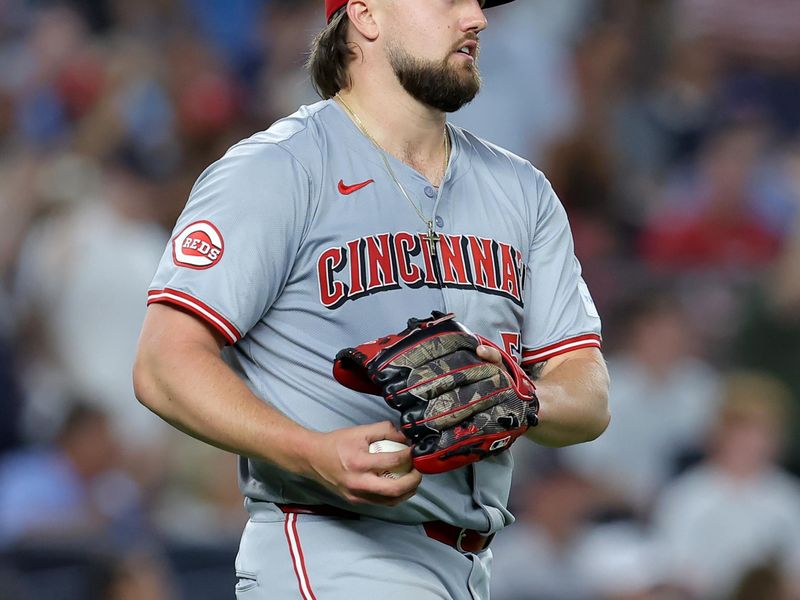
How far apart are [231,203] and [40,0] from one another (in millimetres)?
6069

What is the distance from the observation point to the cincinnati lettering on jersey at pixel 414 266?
2.66 metres

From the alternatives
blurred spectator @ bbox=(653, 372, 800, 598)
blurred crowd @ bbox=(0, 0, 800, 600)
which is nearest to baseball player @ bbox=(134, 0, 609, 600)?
blurred crowd @ bbox=(0, 0, 800, 600)

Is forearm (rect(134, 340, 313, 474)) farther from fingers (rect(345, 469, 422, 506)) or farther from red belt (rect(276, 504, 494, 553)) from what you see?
red belt (rect(276, 504, 494, 553))

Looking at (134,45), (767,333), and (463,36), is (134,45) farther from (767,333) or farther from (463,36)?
(463,36)

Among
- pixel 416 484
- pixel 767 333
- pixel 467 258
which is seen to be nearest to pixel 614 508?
pixel 767 333

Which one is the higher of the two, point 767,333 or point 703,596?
point 767,333

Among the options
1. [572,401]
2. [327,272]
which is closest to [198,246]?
[327,272]

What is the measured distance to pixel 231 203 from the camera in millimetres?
2598

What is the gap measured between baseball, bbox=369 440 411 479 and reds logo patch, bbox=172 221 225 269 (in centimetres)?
48

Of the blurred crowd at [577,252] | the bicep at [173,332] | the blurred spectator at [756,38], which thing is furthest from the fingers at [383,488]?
the blurred spectator at [756,38]

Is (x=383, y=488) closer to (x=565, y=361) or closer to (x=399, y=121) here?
(x=565, y=361)

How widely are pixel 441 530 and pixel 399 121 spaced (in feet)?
2.68

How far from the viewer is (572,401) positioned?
110 inches

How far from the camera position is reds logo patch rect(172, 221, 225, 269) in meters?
2.56
